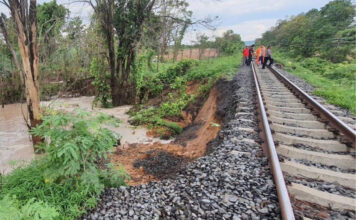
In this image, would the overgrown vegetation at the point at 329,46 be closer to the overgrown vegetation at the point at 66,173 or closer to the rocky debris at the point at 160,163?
the rocky debris at the point at 160,163

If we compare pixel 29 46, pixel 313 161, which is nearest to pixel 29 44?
pixel 29 46

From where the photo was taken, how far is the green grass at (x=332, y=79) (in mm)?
6791

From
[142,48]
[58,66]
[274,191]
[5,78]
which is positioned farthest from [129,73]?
[274,191]

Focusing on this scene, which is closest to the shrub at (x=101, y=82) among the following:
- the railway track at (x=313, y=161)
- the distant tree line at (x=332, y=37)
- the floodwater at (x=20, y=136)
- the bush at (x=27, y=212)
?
the floodwater at (x=20, y=136)

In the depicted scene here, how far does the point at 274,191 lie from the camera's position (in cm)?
282

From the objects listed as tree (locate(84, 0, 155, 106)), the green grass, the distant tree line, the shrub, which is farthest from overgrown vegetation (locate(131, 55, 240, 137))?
the distant tree line

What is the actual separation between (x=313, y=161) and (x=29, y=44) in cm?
670

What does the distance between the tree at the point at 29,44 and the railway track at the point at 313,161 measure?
5.82 m

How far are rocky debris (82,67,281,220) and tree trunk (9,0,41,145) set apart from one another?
4.16m

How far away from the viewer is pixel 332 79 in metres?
15.1

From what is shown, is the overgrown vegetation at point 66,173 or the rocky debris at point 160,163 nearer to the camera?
the overgrown vegetation at point 66,173

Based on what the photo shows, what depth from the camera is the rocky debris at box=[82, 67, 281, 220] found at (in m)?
2.59

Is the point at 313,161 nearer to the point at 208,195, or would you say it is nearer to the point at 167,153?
the point at 208,195

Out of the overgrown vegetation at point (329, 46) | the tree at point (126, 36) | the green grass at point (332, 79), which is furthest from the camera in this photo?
the overgrown vegetation at point (329, 46)
